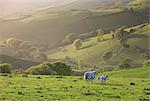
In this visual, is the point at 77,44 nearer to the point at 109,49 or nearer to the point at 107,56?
the point at 109,49

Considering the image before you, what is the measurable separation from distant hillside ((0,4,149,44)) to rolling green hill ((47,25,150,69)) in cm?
1613

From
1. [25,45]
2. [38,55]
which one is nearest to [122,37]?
[38,55]

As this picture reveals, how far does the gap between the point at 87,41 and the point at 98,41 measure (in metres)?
8.93

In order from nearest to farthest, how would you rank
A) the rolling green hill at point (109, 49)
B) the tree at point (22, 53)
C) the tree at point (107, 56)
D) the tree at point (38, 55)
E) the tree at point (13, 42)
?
the tree at point (107, 56), the rolling green hill at point (109, 49), the tree at point (38, 55), the tree at point (22, 53), the tree at point (13, 42)

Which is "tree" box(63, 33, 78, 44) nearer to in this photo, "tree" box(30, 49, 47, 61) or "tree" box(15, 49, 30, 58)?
"tree" box(30, 49, 47, 61)

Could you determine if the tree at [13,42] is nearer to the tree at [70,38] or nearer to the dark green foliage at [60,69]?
the tree at [70,38]

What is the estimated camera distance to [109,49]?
127m

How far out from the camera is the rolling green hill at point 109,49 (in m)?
122

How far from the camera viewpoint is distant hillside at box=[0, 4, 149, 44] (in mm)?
157875

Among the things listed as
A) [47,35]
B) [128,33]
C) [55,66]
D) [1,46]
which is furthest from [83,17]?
[55,66]

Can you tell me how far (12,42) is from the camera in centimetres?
13775

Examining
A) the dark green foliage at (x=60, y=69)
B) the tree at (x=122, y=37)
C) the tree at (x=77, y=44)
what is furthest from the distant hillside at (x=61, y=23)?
the dark green foliage at (x=60, y=69)

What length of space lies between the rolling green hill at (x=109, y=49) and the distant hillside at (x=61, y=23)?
16.1m

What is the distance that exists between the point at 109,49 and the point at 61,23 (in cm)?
4589
